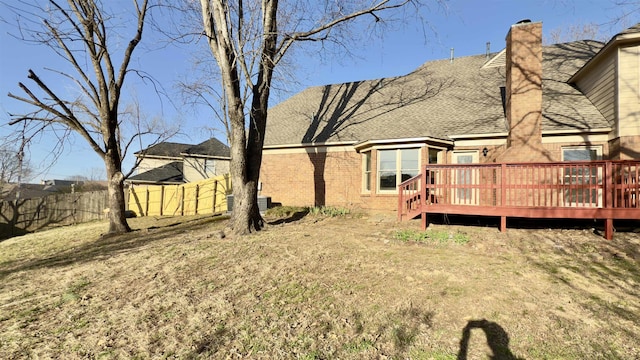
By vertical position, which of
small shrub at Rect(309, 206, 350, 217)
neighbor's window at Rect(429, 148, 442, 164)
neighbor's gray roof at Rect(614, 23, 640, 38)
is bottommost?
small shrub at Rect(309, 206, 350, 217)

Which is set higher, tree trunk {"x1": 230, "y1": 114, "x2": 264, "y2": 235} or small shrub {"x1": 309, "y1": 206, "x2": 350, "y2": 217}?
tree trunk {"x1": 230, "y1": 114, "x2": 264, "y2": 235}

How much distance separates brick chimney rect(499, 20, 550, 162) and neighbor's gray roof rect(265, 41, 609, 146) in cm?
48

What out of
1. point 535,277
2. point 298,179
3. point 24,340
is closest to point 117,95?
point 298,179

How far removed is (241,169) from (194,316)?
5111 millimetres

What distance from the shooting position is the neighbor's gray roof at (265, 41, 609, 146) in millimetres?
11258

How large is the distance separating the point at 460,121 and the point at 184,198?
51.6 feet

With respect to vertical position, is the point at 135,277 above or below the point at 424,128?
below

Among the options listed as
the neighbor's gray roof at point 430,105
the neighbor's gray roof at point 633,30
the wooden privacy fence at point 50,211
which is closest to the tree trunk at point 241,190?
the neighbor's gray roof at point 430,105

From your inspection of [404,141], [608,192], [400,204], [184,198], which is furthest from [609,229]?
[184,198]

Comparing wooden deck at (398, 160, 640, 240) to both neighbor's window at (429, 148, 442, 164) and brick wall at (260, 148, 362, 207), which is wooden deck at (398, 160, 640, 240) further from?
brick wall at (260, 148, 362, 207)

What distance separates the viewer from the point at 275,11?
9414mm

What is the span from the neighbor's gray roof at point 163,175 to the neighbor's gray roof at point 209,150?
2065 millimetres

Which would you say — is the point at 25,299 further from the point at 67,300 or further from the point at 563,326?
the point at 563,326

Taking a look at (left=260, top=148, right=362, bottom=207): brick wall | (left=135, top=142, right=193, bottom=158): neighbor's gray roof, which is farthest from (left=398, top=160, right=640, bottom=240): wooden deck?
(left=135, top=142, right=193, bottom=158): neighbor's gray roof
